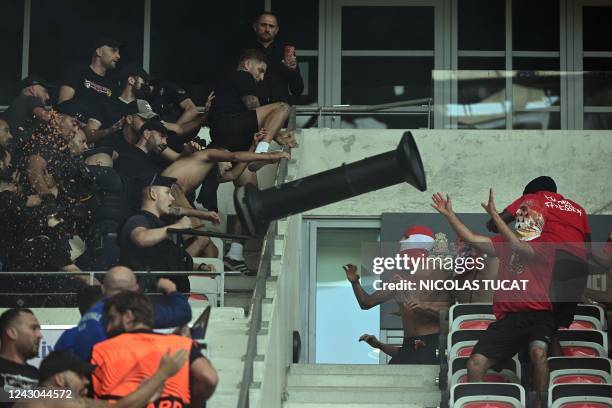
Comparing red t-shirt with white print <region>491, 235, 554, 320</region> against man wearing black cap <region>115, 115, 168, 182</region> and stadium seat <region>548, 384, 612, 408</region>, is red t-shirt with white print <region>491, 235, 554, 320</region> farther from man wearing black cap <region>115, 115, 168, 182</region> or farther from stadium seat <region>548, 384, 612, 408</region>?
man wearing black cap <region>115, 115, 168, 182</region>

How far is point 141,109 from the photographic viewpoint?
1265 cm

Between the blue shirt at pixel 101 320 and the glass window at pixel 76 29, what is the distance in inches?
281

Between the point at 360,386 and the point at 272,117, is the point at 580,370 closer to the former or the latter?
the point at 360,386

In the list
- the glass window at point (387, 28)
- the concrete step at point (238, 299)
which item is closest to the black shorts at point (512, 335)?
the concrete step at point (238, 299)

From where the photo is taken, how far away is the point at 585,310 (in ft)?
36.8

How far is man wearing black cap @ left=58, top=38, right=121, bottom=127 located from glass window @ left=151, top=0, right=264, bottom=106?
271cm

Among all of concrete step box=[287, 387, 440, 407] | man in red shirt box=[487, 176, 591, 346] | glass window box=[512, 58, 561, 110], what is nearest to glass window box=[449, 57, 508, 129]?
glass window box=[512, 58, 561, 110]

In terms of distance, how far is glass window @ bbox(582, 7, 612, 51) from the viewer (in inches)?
631

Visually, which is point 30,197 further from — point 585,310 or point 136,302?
point 585,310

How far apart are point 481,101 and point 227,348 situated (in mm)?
4763

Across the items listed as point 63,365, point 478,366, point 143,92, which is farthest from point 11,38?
point 63,365

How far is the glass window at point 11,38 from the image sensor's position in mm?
16031

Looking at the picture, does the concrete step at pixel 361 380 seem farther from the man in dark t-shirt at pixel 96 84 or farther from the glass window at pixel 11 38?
the glass window at pixel 11 38

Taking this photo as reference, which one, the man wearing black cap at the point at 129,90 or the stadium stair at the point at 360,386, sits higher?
the man wearing black cap at the point at 129,90
